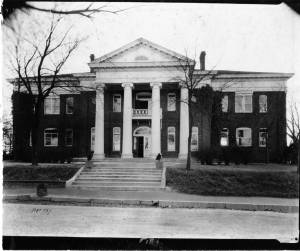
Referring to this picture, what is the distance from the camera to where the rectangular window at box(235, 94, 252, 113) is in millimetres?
27656

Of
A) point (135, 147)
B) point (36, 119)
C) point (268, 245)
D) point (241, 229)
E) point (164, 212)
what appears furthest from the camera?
point (135, 147)

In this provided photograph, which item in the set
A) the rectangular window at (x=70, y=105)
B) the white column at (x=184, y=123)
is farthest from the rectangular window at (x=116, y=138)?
the rectangular window at (x=70, y=105)

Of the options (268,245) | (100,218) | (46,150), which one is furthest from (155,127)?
(268,245)

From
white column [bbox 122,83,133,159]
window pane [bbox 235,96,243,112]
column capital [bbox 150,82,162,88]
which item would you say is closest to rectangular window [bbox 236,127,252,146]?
window pane [bbox 235,96,243,112]

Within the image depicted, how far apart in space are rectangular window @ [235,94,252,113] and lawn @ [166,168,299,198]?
10.1 metres

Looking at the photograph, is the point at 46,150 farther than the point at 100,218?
Yes

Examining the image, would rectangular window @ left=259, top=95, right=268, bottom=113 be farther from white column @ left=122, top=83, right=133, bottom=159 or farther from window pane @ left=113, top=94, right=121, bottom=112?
window pane @ left=113, top=94, right=121, bottom=112

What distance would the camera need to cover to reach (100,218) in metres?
9.80

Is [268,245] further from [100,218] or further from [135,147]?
[135,147]

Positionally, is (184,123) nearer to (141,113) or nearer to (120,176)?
(141,113)

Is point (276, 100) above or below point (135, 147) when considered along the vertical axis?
above

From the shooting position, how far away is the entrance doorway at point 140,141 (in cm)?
2902

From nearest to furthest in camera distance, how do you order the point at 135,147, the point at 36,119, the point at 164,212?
the point at 164,212, the point at 36,119, the point at 135,147

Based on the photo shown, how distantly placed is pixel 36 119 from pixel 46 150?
583 centimetres
